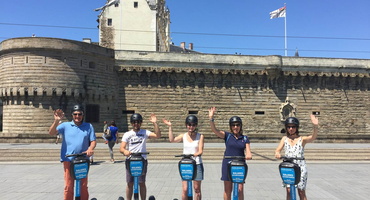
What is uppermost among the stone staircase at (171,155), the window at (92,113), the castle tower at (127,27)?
the castle tower at (127,27)

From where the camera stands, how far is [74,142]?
15.4 ft

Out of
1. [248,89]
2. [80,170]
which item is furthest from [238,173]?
[248,89]

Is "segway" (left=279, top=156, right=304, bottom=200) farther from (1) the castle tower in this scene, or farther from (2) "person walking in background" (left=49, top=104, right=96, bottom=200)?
(1) the castle tower

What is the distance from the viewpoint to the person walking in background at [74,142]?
4609mm

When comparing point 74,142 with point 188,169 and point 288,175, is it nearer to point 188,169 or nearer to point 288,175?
point 188,169

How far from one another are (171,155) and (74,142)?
26.9 feet

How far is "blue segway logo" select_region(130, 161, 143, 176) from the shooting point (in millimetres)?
4528

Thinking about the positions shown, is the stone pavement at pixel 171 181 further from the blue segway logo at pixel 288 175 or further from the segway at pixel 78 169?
the blue segway logo at pixel 288 175

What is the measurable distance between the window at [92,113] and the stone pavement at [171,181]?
36.8ft

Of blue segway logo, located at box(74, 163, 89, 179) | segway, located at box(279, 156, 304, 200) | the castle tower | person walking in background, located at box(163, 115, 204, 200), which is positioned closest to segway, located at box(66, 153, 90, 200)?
blue segway logo, located at box(74, 163, 89, 179)

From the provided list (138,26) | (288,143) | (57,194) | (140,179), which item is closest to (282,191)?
(288,143)

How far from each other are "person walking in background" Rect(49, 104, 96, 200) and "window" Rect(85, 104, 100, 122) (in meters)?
18.1

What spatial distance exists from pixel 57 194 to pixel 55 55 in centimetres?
1655

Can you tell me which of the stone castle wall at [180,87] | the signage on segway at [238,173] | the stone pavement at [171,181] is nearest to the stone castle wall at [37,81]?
the stone castle wall at [180,87]
